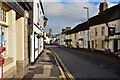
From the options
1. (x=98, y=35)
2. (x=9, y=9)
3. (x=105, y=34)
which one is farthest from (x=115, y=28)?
(x=9, y=9)

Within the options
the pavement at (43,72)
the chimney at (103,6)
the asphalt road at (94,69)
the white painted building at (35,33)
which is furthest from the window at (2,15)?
the chimney at (103,6)

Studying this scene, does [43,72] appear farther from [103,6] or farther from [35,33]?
[103,6]

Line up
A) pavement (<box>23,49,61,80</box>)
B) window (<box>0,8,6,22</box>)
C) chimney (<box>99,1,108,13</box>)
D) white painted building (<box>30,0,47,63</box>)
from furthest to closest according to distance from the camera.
A: chimney (<box>99,1,108,13</box>), white painted building (<box>30,0,47,63</box>), pavement (<box>23,49,61,80</box>), window (<box>0,8,6,22</box>)

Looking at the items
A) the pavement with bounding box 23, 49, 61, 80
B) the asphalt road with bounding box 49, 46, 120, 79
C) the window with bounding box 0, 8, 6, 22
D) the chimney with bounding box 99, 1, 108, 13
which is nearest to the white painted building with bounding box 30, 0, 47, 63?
the pavement with bounding box 23, 49, 61, 80

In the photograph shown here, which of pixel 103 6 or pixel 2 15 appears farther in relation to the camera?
pixel 103 6

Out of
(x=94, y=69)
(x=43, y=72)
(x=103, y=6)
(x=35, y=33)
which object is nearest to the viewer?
(x=43, y=72)

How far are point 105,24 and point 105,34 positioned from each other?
5.56ft

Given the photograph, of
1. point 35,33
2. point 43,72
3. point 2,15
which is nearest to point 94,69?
point 43,72

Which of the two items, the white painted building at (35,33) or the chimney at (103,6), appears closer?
the white painted building at (35,33)

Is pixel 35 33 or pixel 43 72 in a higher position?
pixel 35 33

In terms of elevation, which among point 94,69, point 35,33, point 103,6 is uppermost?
point 103,6

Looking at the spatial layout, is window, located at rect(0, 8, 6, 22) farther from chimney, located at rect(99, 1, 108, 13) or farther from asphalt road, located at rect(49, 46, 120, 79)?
chimney, located at rect(99, 1, 108, 13)

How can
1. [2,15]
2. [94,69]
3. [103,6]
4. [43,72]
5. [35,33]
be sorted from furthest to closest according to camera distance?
[103,6], [35,33], [94,69], [43,72], [2,15]

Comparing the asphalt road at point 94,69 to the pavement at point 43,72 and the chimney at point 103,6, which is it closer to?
the pavement at point 43,72
